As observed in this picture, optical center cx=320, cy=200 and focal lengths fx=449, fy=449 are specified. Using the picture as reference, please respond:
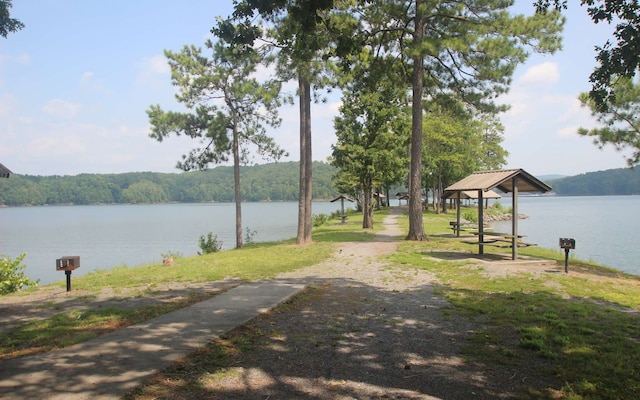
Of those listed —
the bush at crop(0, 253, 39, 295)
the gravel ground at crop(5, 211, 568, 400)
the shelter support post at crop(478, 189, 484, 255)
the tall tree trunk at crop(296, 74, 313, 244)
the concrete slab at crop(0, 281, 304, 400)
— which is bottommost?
the bush at crop(0, 253, 39, 295)

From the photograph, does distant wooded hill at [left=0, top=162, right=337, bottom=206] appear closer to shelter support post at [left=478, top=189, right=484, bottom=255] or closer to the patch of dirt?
shelter support post at [left=478, top=189, right=484, bottom=255]

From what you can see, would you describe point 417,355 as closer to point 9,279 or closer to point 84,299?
point 84,299

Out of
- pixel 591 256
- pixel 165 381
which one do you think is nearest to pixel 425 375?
pixel 165 381

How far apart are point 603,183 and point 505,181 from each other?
18961 cm

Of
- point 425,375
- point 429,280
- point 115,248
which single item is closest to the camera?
point 425,375

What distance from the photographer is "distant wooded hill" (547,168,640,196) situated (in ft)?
520

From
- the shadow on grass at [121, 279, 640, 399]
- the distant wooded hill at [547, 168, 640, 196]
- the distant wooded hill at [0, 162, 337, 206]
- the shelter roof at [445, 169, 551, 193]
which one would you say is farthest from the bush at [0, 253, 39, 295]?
the distant wooded hill at [547, 168, 640, 196]

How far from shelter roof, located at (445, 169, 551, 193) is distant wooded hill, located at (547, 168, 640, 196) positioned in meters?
161

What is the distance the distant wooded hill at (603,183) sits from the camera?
158 m

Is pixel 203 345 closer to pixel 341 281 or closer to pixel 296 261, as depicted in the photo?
pixel 341 281

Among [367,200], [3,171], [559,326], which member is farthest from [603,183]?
[3,171]

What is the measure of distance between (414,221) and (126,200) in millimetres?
154834

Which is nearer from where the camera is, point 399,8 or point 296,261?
point 296,261

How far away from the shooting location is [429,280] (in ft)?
32.9
